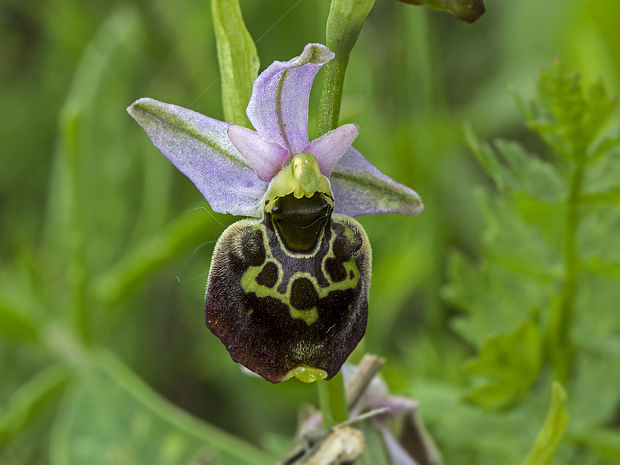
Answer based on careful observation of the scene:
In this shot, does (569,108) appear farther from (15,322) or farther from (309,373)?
(15,322)

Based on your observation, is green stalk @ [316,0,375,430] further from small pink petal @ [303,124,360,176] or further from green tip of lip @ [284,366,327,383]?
green tip of lip @ [284,366,327,383]

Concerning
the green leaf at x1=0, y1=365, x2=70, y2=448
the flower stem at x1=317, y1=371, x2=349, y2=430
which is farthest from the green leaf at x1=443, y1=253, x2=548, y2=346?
the green leaf at x1=0, y1=365, x2=70, y2=448

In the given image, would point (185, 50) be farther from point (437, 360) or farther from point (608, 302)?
point (608, 302)

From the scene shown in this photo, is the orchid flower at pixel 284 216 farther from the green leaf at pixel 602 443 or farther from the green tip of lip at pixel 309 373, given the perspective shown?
the green leaf at pixel 602 443

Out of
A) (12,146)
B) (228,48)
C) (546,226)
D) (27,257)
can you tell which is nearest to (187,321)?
(27,257)

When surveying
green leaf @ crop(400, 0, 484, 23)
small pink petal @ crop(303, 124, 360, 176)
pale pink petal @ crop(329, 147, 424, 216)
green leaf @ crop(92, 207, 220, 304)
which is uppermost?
green leaf @ crop(400, 0, 484, 23)

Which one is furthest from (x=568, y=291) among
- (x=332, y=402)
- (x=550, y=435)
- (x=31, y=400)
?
(x=31, y=400)

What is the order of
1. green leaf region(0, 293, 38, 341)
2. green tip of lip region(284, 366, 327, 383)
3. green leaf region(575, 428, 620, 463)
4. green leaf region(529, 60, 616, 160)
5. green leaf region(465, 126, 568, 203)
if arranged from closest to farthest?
green tip of lip region(284, 366, 327, 383)
green leaf region(529, 60, 616, 160)
green leaf region(465, 126, 568, 203)
green leaf region(575, 428, 620, 463)
green leaf region(0, 293, 38, 341)
